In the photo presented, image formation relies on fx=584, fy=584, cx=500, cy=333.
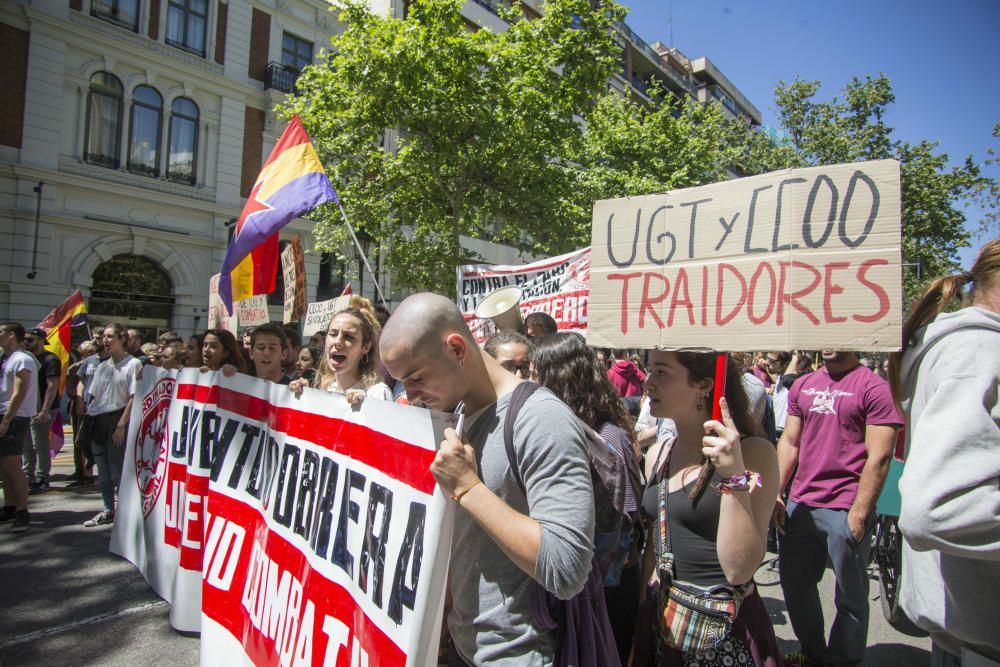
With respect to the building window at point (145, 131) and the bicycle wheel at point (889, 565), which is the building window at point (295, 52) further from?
the bicycle wheel at point (889, 565)

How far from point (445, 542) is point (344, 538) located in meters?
0.60

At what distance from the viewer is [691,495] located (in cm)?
180

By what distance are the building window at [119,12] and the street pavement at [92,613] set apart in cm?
1588

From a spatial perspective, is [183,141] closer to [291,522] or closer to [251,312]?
[251,312]

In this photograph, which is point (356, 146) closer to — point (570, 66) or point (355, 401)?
point (570, 66)

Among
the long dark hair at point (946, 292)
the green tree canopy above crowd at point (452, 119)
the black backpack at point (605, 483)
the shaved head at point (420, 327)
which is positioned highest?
the green tree canopy above crowd at point (452, 119)

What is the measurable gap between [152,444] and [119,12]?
17376 millimetres

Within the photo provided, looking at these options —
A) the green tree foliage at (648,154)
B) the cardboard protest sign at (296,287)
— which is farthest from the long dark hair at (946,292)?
the green tree foliage at (648,154)

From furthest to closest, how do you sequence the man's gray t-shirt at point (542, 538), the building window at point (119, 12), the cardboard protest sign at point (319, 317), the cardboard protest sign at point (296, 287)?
the building window at point (119, 12), the cardboard protest sign at point (319, 317), the cardboard protest sign at point (296, 287), the man's gray t-shirt at point (542, 538)

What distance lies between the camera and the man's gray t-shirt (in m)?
1.29

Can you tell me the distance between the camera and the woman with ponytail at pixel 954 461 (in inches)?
46.1

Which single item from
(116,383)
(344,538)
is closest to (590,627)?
(344,538)

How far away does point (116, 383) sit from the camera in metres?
5.71

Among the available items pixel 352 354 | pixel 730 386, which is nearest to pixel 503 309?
pixel 352 354
